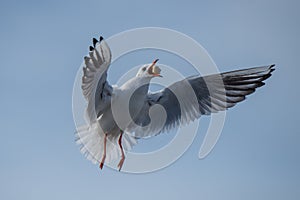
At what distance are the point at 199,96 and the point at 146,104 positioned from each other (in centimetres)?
68

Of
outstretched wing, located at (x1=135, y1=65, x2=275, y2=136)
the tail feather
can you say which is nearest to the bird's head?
outstretched wing, located at (x1=135, y1=65, x2=275, y2=136)

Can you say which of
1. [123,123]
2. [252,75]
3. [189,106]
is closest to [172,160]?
[123,123]

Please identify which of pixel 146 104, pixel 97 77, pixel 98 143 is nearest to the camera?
pixel 97 77

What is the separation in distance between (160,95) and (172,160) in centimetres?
90

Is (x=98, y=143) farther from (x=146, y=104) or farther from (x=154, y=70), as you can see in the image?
(x=154, y=70)

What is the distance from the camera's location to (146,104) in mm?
4887

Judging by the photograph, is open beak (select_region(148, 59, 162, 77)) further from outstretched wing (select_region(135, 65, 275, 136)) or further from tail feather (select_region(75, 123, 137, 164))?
tail feather (select_region(75, 123, 137, 164))

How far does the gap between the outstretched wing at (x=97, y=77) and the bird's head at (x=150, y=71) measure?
444mm

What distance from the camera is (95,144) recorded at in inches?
204

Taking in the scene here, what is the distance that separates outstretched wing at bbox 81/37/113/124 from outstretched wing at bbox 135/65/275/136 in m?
0.56

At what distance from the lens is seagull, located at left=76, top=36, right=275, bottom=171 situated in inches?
178

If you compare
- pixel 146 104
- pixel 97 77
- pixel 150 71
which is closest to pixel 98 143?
pixel 146 104

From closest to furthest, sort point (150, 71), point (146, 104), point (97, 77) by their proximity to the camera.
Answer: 1. point (97, 77)
2. point (150, 71)
3. point (146, 104)

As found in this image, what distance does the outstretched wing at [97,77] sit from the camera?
13.3 feet
